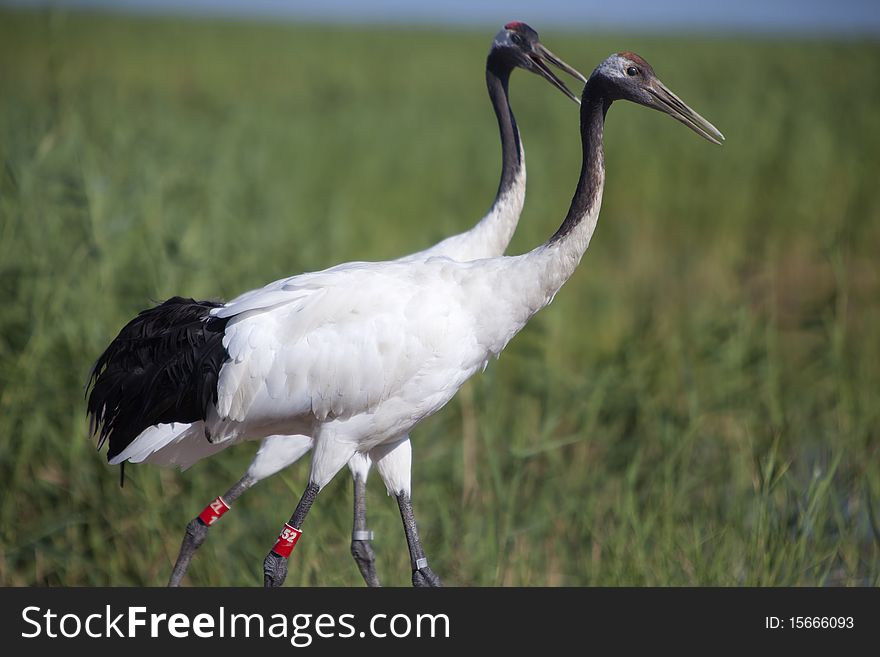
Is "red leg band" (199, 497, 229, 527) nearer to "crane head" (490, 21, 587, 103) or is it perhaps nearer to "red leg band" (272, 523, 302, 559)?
"red leg band" (272, 523, 302, 559)

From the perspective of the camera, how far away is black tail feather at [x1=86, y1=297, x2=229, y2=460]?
11.2ft

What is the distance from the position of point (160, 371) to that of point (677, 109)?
72.8 inches

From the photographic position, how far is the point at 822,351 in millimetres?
5352

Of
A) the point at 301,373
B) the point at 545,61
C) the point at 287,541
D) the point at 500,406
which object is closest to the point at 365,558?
the point at 287,541

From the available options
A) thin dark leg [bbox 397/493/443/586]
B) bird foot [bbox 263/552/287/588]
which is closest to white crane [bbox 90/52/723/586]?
bird foot [bbox 263/552/287/588]

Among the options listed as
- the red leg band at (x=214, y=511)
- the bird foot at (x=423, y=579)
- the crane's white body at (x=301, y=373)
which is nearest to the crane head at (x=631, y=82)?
the crane's white body at (x=301, y=373)

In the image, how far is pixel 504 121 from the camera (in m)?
4.22

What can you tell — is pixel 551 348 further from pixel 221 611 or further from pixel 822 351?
pixel 221 611

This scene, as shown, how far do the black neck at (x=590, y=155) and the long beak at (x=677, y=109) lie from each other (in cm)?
15

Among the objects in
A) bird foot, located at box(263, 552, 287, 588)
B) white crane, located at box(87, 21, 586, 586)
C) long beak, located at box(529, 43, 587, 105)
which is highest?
long beak, located at box(529, 43, 587, 105)

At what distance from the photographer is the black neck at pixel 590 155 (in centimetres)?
319

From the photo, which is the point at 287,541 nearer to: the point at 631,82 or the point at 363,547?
the point at 363,547

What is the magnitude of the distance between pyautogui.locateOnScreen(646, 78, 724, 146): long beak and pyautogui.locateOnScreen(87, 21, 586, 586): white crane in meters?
0.49

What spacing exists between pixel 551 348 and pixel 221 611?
328 cm
